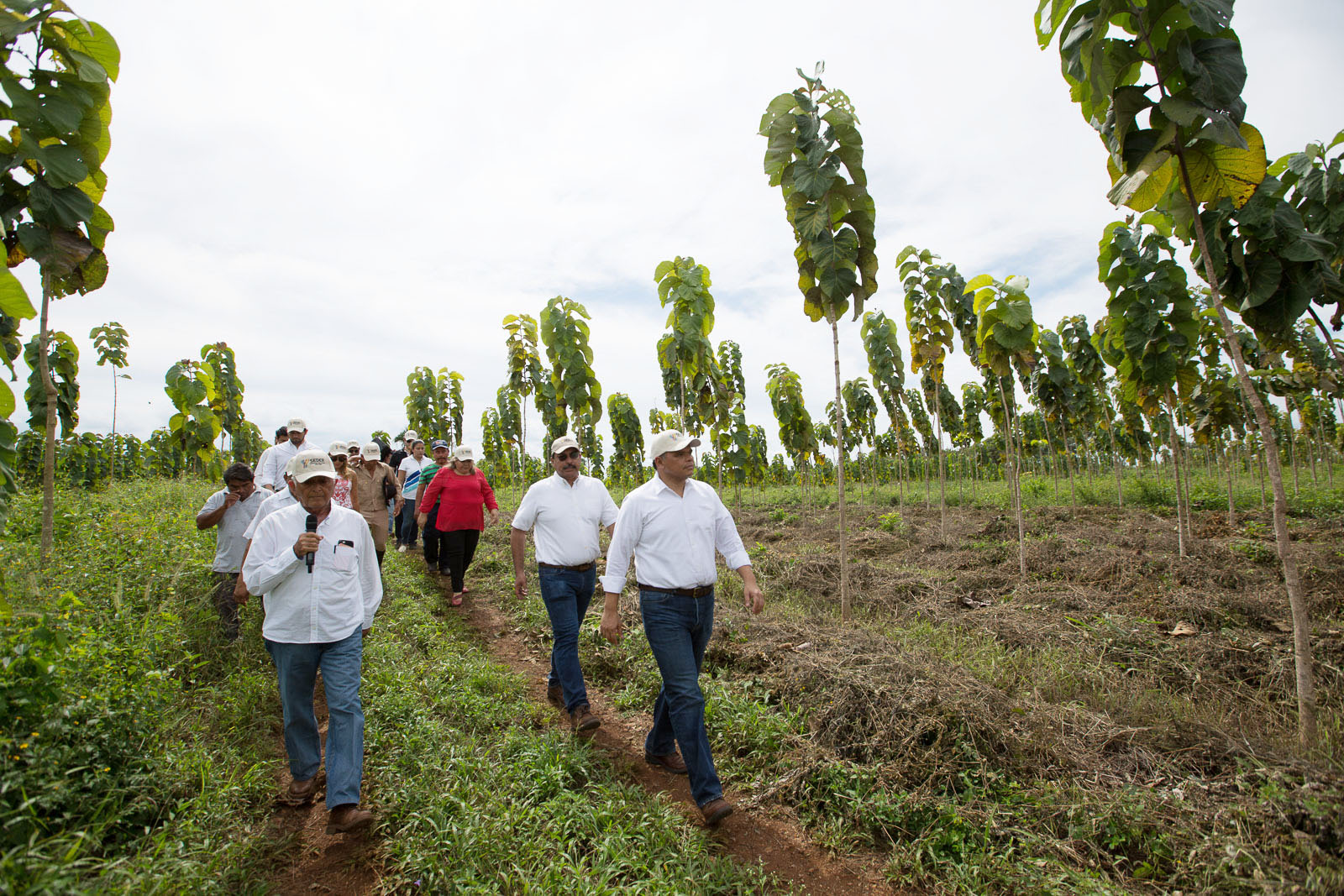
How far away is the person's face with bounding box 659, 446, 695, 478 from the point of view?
4.00m

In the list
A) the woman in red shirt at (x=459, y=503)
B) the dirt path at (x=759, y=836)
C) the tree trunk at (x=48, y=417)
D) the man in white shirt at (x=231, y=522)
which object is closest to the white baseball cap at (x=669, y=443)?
the dirt path at (x=759, y=836)

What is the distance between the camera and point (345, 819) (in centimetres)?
327

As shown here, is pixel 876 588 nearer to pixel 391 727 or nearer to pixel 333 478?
pixel 391 727

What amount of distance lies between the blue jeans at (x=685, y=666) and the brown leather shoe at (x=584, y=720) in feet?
2.43

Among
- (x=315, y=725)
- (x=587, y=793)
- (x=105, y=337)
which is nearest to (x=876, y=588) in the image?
(x=587, y=793)

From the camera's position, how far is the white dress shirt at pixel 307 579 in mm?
3533

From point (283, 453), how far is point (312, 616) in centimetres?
440

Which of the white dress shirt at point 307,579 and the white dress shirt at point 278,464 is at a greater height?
the white dress shirt at point 278,464

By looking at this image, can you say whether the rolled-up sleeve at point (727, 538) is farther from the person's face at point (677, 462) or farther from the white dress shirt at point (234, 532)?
the white dress shirt at point (234, 532)

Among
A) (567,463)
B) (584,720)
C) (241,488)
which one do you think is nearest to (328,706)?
(584,720)

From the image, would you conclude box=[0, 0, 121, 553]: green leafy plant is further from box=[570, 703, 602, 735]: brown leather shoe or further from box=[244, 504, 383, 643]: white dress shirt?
box=[570, 703, 602, 735]: brown leather shoe

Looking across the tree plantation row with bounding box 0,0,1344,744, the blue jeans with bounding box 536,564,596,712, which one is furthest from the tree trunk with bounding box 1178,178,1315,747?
the blue jeans with bounding box 536,564,596,712

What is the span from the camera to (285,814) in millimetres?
3527

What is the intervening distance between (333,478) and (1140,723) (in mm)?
5395
